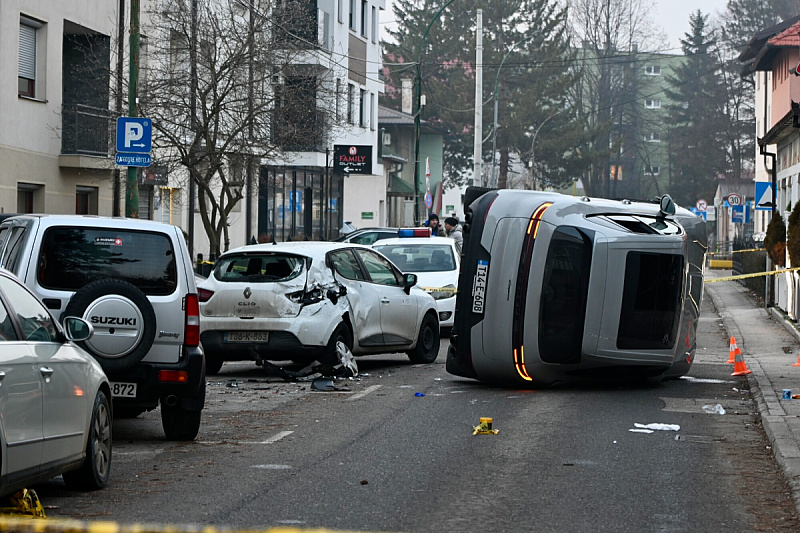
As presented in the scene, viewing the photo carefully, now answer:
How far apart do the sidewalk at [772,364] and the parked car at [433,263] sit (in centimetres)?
471

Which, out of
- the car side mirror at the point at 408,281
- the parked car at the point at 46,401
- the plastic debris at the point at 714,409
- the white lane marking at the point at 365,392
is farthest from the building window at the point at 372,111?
the parked car at the point at 46,401

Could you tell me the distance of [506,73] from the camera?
80.1 m

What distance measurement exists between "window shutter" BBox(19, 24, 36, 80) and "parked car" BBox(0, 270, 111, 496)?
19.2 metres

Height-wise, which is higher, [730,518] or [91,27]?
[91,27]

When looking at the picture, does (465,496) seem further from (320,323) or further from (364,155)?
(364,155)

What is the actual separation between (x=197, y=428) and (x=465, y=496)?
292 cm

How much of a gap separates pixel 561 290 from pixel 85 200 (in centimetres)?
1859

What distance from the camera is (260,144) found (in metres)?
26.3

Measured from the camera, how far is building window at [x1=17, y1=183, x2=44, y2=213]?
2606cm

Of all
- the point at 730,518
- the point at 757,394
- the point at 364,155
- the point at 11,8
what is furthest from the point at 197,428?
the point at 364,155

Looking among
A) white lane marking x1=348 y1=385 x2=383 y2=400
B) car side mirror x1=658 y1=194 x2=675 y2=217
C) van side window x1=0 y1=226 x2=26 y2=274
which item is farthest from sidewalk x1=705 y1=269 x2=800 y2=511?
van side window x1=0 y1=226 x2=26 y2=274

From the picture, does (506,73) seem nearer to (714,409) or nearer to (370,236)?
(370,236)

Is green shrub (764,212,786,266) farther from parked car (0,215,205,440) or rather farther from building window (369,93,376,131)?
building window (369,93,376,131)

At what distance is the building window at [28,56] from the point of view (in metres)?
25.4
